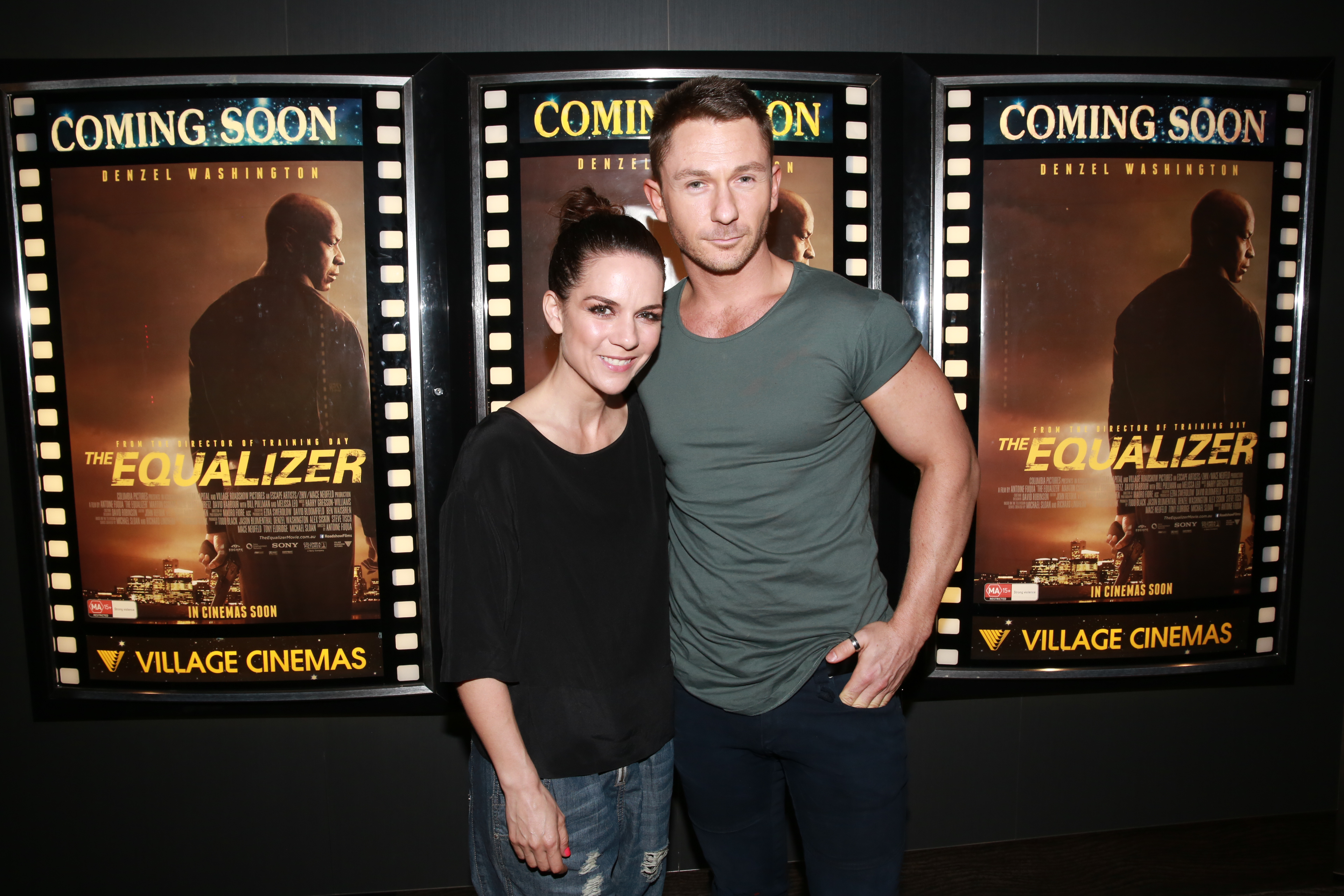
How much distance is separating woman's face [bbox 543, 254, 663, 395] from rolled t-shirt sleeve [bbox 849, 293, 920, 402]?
0.32 metres

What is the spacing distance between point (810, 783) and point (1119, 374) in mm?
1211

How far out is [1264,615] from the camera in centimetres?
182

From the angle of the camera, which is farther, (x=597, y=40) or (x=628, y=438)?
(x=597, y=40)

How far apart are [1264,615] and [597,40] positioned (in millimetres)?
2155

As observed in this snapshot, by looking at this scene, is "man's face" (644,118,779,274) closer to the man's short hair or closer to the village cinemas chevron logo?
the man's short hair

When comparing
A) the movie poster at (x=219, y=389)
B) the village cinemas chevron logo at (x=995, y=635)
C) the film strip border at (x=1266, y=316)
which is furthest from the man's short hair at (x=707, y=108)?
the village cinemas chevron logo at (x=995, y=635)

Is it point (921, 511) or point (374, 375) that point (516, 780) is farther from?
point (374, 375)

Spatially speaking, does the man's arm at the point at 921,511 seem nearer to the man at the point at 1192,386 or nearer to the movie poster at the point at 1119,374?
the movie poster at the point at 1119,374

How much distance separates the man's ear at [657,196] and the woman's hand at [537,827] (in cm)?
91

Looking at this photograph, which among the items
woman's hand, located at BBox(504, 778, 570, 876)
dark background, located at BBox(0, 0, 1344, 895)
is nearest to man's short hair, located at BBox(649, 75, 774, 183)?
dark background, located at BBox(0, 0, 1344, 895)

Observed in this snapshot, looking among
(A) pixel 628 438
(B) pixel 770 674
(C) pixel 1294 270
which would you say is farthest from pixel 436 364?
(C) pixel 1294 270

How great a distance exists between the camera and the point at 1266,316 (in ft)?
5.71

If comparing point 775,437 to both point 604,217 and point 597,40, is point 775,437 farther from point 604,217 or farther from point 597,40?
point 597,40

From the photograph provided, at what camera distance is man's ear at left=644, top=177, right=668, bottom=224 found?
122cm
